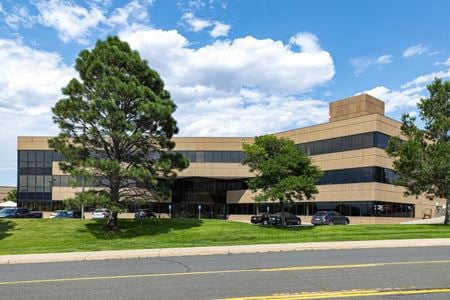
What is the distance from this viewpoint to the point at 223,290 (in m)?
8.57

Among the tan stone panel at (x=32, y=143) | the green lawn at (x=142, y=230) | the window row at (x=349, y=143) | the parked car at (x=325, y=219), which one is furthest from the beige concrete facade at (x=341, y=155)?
the green lawn at (x=142, y=230)

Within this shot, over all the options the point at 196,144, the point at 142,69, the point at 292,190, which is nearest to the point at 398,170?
the point at 292,190

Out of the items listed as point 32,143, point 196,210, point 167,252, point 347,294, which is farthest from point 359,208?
point 32,143

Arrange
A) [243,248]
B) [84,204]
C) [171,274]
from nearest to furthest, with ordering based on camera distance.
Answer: [171,274] → [243,248] → [84,204]

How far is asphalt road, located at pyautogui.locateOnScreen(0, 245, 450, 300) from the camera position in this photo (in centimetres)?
830

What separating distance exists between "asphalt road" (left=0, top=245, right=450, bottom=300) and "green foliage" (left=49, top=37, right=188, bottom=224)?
17363mm

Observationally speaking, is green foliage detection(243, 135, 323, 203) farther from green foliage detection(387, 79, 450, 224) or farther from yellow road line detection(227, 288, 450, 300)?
yellow road line detection(227, 288, 450, 300)

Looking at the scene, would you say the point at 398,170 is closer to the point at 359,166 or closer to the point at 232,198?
the point at 359,166

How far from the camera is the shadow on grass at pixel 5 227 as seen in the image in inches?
1230

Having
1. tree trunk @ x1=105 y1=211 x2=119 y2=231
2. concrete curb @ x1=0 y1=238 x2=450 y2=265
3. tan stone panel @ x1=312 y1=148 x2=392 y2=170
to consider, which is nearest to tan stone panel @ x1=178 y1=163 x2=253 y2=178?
tan stone panel @ x1=312 y1=148 x2=392 y2=170

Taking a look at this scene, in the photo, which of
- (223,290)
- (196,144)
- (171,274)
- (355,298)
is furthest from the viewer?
(196,144)

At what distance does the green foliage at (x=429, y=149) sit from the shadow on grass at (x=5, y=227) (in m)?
26.3

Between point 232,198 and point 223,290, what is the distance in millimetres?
61976

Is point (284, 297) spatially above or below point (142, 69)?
below
